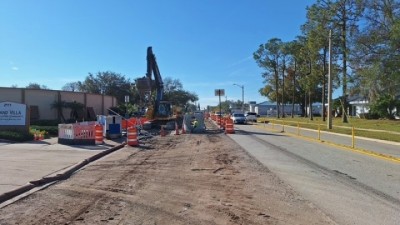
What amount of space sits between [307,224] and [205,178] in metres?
5.44

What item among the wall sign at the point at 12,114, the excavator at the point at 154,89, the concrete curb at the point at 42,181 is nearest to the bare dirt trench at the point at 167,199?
the concrete curb at the point at 42,181

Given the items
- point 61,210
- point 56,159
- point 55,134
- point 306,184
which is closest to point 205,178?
point 306,184

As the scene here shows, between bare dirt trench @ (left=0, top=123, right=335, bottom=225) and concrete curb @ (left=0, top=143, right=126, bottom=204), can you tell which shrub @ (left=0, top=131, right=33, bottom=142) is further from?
bare dirt trench @ (left=0, top=123, right=335, bottom=225)

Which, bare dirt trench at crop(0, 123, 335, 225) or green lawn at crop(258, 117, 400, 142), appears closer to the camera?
bare dirt trench at crop(0, 123, 335, 225)

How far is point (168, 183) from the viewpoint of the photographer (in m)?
11.7

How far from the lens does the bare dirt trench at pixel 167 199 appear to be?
791 cm

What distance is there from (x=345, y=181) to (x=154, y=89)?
127ft

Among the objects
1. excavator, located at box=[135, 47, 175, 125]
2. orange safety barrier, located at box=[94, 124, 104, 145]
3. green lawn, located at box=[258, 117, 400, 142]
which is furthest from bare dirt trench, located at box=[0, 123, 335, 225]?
excavator, located at box=[135, 47, 175, 125]

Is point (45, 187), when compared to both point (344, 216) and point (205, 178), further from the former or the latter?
point (344, 216)

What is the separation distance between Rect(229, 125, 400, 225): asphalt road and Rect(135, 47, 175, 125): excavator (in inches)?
1076

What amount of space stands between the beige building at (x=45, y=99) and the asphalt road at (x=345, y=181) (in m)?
34.8

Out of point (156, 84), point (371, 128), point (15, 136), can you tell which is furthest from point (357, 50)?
point (15, 136)

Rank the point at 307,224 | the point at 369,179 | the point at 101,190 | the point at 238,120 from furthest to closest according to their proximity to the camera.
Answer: the point at 238,120 < the point at 369,179 < the point at 101,190 < the point at 307,224

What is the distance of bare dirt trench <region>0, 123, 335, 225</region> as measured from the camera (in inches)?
311
